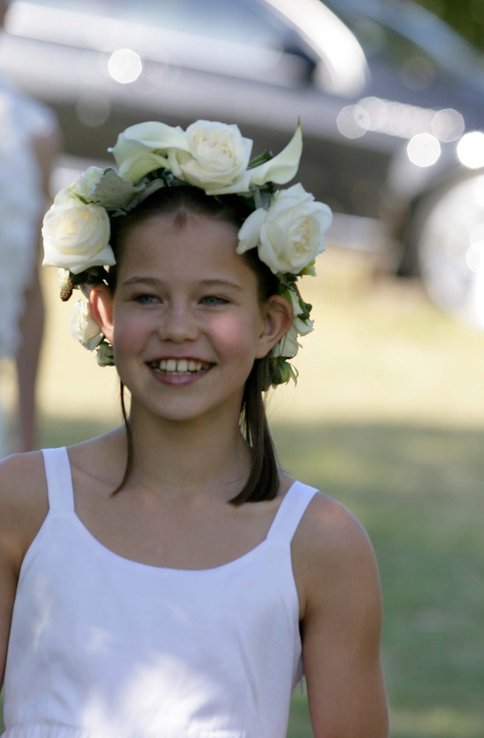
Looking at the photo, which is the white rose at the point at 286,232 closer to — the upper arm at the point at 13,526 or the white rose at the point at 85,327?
the white rose at the point at 85,327

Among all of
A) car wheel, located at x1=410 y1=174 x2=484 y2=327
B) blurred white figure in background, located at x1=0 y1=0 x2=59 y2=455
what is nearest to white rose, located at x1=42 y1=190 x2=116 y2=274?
blurred white figure in background, located at x1=0 y1=0 x2=59 y2=455

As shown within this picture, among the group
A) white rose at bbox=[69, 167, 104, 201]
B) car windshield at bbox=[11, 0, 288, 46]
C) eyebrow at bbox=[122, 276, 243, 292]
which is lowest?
eyebrow at bbox=[122, 276, 243, 292]

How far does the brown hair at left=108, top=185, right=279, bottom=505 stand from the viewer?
2.78 m

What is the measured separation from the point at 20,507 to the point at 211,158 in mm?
610

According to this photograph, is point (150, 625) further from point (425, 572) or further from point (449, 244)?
point (449, 244)

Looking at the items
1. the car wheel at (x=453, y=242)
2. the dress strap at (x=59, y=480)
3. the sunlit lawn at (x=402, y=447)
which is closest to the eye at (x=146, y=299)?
the dress strap at (x=59, y=480)

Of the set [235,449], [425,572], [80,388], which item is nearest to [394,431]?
[80,388]

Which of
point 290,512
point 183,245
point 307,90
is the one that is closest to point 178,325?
point 183,245

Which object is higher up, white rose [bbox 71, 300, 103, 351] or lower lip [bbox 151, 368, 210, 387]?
white rose [bbox 71, 300, 103, 351]

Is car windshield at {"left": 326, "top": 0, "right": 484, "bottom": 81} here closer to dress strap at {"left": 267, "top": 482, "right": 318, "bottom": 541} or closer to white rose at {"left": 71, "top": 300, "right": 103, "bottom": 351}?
white rose at {"left": 71, "top": 300, "right": 103, "bottom": 351}

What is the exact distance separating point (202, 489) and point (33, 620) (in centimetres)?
33

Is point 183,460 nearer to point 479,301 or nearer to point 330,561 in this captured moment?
point 330,561

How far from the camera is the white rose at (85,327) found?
288 centimetres

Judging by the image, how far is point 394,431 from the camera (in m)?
8.54
